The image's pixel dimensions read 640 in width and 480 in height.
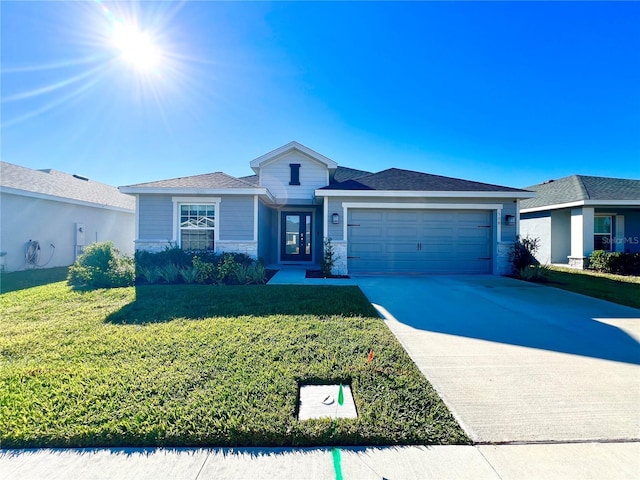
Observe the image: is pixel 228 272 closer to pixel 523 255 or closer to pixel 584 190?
pixel 523 255

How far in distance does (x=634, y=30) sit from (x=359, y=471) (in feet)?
45.3

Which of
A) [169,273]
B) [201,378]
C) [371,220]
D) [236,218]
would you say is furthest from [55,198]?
[201,378]

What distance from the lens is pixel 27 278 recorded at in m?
9.20

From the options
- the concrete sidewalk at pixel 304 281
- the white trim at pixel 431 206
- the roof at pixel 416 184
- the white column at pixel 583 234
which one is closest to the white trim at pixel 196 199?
the concrete sidewalk at pixel 304 281

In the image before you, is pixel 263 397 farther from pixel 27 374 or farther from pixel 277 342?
pixel 27 374

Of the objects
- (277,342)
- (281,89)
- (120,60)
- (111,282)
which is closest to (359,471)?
(277,342)

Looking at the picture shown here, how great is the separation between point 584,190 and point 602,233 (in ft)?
7.70

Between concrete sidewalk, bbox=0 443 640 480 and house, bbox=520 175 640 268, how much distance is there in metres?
14.4

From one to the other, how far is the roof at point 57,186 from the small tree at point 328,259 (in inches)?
452

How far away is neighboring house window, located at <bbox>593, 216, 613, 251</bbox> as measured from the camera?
13484 millimetres

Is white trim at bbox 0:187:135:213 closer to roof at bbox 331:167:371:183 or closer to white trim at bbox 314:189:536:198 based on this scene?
white trim at bbox 314:189:536:198

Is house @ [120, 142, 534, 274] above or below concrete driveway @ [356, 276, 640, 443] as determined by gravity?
above

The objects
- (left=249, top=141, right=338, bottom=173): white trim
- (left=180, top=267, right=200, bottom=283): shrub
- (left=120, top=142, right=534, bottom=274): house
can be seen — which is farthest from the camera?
(left=249, top=141, right=338, bottom=173): white trim

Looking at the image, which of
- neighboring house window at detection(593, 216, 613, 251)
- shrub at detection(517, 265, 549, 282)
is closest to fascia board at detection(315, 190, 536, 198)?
shrub at detection(517, 265, 549, 282)
